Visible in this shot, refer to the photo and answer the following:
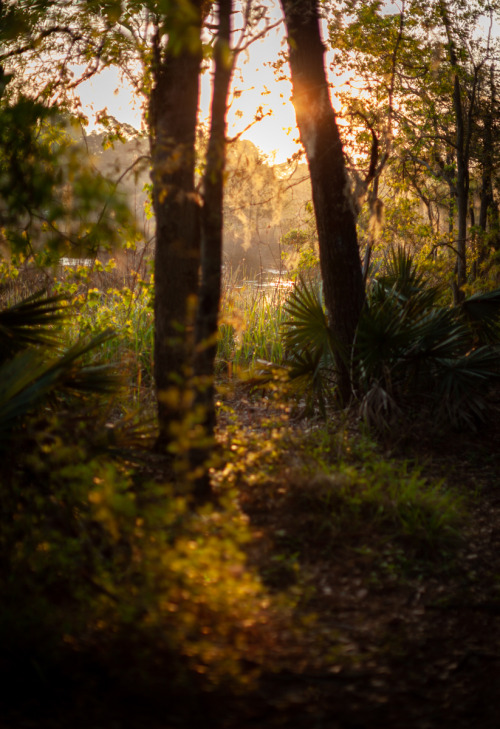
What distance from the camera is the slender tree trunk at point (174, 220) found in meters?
5.07

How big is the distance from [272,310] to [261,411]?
3541mm

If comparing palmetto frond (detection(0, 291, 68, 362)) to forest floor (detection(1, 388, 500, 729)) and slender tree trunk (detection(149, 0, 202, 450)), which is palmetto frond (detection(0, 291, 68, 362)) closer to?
slender tree trunk (detection(149, 0, 202, 450))

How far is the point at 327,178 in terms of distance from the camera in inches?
286

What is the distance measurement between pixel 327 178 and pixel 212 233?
3.10 meters

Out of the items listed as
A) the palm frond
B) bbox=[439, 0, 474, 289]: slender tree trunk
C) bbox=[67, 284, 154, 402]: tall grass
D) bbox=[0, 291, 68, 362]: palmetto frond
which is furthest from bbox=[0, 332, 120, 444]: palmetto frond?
bbox=[439, 0, 474, 289]: slender tree trunk

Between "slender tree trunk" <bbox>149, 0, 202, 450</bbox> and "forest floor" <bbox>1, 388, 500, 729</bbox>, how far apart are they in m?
0.78

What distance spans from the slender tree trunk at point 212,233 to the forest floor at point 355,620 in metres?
0.57

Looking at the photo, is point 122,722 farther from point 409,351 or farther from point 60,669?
point 409,351

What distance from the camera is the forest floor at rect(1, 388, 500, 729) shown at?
109 inches

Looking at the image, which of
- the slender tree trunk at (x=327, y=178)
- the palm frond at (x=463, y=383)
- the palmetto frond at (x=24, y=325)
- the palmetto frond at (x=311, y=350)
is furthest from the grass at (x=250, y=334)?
the palmetto frond at (x=24, y=325)

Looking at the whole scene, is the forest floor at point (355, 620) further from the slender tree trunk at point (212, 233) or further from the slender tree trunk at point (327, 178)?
the slender tree trunk at point (327, 178)

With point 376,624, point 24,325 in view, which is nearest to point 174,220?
point 24,325

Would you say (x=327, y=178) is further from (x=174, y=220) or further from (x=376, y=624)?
(x=376, y=624)

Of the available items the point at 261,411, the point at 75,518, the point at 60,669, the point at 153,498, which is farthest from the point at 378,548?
the point at 261,411
